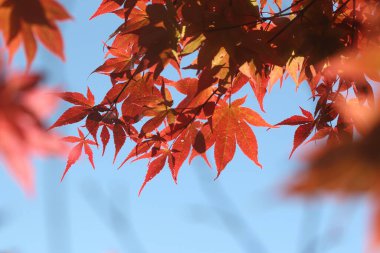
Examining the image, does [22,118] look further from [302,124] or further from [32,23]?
[302,124]

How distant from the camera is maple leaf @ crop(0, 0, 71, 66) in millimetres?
847

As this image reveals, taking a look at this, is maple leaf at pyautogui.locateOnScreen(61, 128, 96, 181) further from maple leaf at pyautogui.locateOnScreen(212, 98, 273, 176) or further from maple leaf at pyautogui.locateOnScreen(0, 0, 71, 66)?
maple leaf at pyautogui.locateOnScreen(0, 0, 71, 66)

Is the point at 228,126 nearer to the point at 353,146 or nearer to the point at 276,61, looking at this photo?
the point at 276,61

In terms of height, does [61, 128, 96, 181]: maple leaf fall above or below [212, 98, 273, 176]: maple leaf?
above

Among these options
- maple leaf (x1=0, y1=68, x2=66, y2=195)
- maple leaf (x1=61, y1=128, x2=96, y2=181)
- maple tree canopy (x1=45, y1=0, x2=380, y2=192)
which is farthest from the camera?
maple leaf (x1=61, y1=128, x2=96, y2=181)

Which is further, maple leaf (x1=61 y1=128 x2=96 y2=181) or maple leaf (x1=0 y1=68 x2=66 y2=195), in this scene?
maple leaf (x1=61 y1=128 x2=96 y2=181)

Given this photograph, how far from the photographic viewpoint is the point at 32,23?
0.86m

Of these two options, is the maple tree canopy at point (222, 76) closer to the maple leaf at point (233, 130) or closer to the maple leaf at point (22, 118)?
the maple leaf at point (233, 130)

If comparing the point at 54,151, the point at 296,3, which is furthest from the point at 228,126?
the point at 54,151

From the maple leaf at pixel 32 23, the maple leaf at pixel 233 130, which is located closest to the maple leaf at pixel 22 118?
the maple leaf at pixel 32 23

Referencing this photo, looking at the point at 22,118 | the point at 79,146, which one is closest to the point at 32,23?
the point at 22,118

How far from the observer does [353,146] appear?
49 cm

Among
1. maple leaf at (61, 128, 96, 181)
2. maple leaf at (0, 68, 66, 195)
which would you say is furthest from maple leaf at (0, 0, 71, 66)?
maple leaf at (61, 128, 96, 181)

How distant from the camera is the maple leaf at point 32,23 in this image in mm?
847
